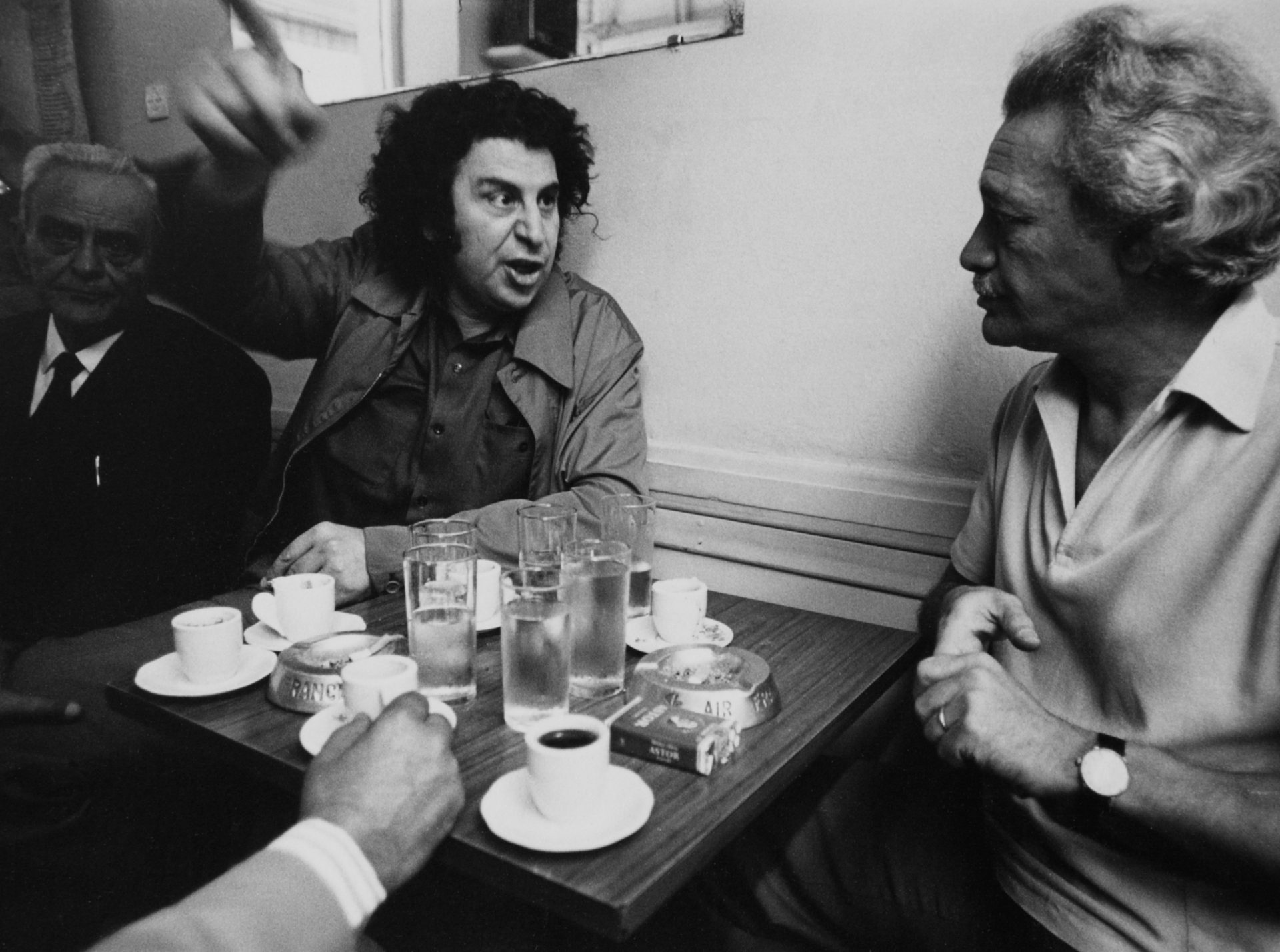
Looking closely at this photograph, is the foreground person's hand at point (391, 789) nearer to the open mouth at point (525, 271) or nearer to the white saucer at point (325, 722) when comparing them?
the white saucer at point (325, 722)

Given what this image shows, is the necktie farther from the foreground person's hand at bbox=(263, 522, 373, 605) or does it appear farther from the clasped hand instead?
the clasped hand

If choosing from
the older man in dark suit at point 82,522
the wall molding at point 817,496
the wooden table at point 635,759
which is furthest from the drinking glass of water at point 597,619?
the older man in dark suit at point 82,522

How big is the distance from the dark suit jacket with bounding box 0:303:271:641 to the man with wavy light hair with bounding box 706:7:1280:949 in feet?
4.77

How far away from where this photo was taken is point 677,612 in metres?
1.18

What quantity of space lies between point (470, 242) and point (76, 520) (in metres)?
0.95

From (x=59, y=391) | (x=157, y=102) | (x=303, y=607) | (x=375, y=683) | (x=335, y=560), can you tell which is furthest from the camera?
(x=157, y=102)

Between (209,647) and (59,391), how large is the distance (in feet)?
2.83

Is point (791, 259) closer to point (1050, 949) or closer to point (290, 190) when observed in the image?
point (1050, 949)

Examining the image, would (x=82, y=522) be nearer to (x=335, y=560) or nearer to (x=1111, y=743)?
(x=335, y=560)

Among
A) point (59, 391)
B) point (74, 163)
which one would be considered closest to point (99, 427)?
point (59, 391)

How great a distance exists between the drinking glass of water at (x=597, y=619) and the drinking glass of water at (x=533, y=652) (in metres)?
0.06

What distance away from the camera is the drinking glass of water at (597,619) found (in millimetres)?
998

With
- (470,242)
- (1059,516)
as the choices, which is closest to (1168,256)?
(1059,516)

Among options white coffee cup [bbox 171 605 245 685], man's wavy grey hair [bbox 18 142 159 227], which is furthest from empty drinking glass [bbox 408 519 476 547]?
man's wavy grey hair [bbox 18 142 159 227]
